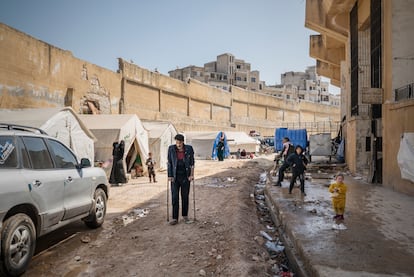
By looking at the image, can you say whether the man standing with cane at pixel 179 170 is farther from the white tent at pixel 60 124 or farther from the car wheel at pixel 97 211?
the white tent at pixel 60 124

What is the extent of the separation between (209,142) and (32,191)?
21096mm

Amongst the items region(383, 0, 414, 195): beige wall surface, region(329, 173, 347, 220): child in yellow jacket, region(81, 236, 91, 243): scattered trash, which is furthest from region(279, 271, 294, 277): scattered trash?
region(383, 0, 414, 195): beige wall surface

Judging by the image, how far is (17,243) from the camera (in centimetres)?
349

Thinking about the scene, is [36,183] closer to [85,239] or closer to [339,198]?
[85,239]

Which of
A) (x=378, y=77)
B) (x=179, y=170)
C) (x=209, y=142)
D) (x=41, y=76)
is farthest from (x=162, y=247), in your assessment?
(x=209, y=142)

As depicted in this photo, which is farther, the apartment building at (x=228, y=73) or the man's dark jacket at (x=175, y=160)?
the apartment building at (x=228, y=73)

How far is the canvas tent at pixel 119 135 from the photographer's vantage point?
39.0ft

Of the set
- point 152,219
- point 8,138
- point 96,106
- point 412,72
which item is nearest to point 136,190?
point 152,219

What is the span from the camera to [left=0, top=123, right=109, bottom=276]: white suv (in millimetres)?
3371

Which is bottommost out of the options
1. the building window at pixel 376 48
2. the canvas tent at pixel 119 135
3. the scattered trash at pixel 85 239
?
the scattered trash at pixel 85 239

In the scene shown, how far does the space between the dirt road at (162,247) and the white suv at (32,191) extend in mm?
470

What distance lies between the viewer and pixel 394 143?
26.7 ft

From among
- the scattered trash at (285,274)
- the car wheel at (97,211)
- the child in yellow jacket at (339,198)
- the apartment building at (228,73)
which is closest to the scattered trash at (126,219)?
the car wheel at (97,211)

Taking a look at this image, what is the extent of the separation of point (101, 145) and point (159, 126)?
510 centimetres
